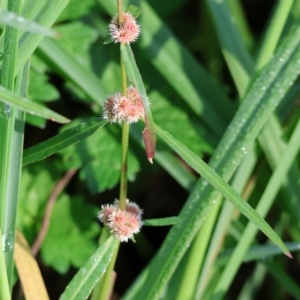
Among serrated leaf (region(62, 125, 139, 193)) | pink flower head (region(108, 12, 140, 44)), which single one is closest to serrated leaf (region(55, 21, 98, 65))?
serrated leaf (region(62, 125, 139, 193))

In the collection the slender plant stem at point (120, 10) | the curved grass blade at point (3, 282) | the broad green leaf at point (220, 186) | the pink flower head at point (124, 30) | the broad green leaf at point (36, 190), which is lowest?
the broad green leaf at point (220, 186)

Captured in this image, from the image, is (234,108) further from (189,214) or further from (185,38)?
(185,38)

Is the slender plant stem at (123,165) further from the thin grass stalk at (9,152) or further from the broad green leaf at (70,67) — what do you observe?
the broad green leaf at (70,67)

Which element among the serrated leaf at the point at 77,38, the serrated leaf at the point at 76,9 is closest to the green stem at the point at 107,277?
the serrated leaf at the point at 77,38

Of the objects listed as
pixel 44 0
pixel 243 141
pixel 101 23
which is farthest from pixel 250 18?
pixel 44 0

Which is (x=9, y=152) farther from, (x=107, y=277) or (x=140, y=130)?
(x=140, y=130)

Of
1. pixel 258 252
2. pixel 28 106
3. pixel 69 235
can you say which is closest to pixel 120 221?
pixel 28 106
